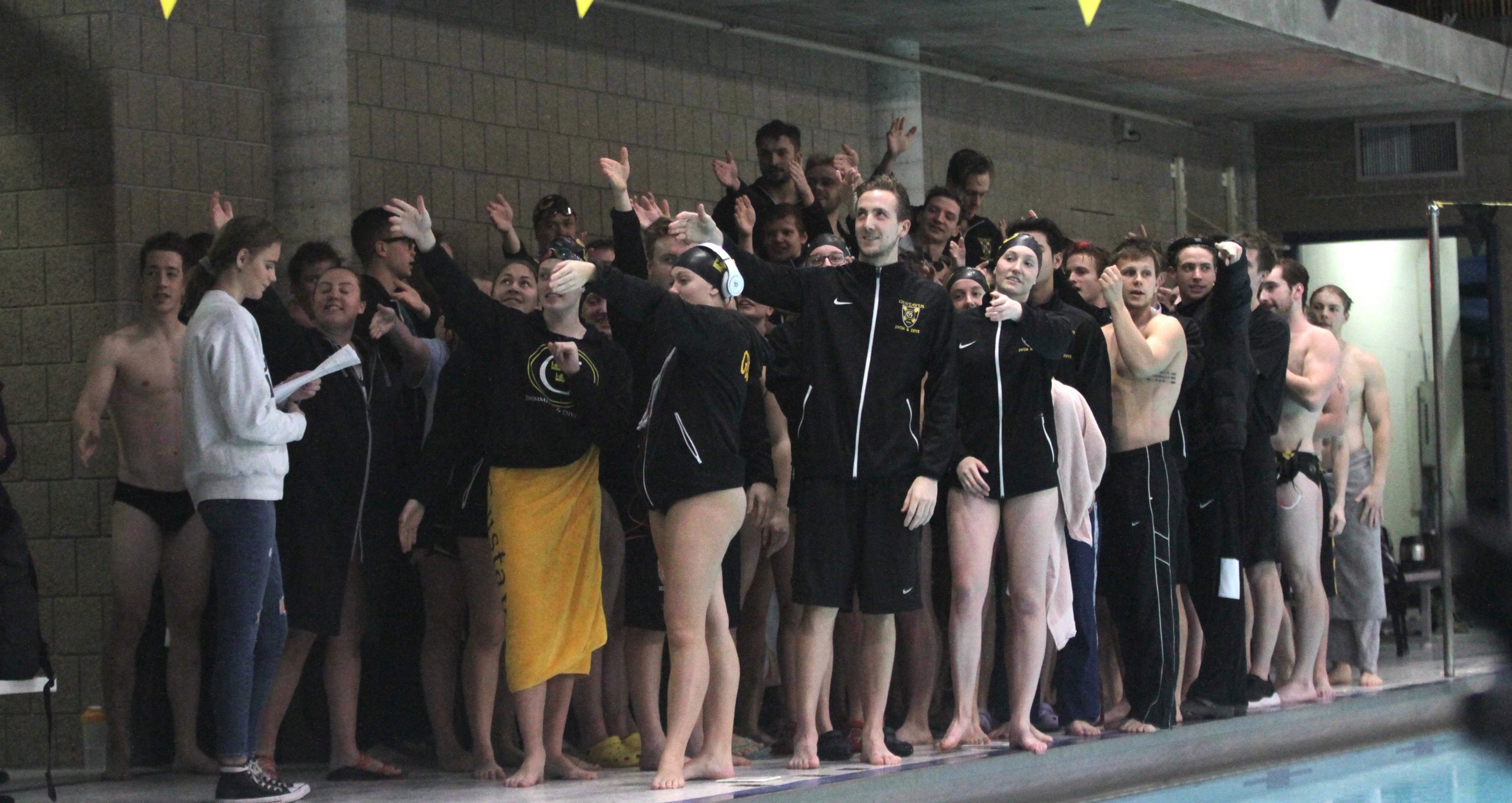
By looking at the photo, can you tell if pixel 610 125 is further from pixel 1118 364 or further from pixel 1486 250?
pixel 1486 250

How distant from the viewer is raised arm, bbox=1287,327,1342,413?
296 inches

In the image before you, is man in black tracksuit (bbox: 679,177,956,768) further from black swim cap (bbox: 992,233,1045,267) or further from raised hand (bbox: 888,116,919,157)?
raised hand (bbox: 888,116,919,157)

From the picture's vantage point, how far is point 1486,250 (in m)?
12.8

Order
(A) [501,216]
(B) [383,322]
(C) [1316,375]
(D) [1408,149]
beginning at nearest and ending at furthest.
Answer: (B) [383,322] < (A) [501,216] < (C) [1316,375] < (D) [1408,149]

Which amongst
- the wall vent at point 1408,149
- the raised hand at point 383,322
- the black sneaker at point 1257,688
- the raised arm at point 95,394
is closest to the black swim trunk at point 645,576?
the raised hand at point 383,322

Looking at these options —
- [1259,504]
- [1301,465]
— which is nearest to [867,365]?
[1259,504]

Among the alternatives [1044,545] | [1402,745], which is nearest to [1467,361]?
[1402,745]

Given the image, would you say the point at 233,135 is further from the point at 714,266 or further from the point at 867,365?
the point at 867,365

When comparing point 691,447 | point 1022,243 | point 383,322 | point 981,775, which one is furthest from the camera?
point 1022,243

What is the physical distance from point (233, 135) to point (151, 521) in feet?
5.36

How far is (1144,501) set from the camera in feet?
21.3

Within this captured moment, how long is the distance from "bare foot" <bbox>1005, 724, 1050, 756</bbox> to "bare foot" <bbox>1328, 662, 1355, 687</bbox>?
2935 millimetres

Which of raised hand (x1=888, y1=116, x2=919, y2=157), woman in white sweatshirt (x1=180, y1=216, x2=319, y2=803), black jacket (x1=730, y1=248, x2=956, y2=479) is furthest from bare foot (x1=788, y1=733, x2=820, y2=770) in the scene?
raised hand (x1=888, y1=116, x2=919, y2=157)

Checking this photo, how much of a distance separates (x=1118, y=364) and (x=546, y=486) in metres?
2.40
